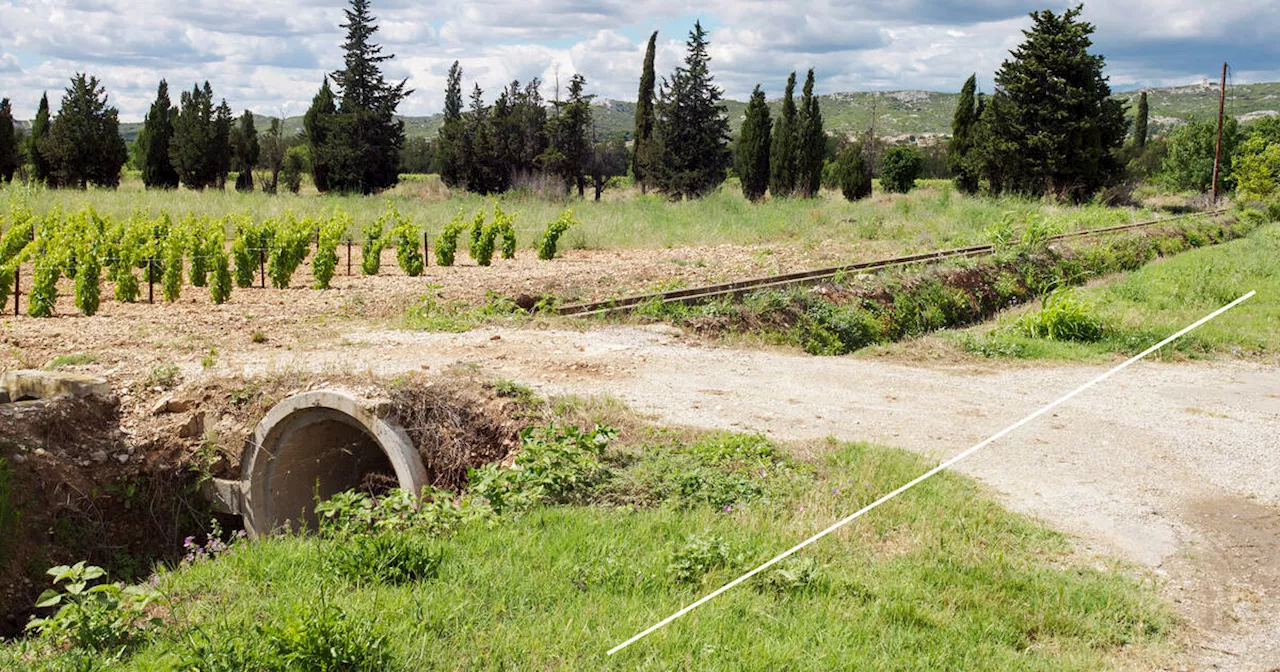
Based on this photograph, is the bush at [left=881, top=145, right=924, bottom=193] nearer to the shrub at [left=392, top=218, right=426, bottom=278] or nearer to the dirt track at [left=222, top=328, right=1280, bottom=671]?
the shrub at [left=392, top=218, right=426, bottom=278]

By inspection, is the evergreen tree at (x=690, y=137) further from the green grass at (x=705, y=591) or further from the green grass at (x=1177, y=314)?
the green grass at (x=705, y=591)

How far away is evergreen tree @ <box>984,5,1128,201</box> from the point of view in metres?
35.9

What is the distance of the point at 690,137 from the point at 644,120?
3.25 meters

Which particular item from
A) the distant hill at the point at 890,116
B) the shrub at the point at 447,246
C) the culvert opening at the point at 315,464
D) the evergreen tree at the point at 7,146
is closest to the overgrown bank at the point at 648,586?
the culvert opening at the point at 315,464

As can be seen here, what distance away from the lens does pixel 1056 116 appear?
3597 cm

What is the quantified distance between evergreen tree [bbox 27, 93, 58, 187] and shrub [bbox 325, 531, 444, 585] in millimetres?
39466

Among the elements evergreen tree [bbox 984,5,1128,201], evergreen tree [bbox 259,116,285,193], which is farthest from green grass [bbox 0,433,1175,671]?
evergreen tree [bbox 259,116,285,193]

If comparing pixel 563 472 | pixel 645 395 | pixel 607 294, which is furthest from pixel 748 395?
pixel 607 294

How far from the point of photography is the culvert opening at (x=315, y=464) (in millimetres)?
8570

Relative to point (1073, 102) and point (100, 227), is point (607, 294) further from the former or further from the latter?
point (1073, 102)

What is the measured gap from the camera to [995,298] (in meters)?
16.9

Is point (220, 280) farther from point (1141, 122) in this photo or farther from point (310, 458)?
point (1141, 122)

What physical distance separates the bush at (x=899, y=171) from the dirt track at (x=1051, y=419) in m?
38.8

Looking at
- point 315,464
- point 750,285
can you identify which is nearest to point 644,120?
point 750,285
